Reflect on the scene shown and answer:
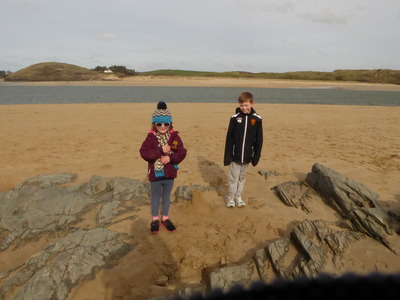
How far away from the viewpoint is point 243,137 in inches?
214

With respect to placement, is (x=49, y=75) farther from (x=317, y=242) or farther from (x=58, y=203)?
(x=317, y=242)

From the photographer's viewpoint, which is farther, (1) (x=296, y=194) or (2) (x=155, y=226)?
(1) (x=296, y=194)

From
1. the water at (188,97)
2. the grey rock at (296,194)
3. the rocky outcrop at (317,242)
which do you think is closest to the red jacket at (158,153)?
the rocky outcrop at (317,242)

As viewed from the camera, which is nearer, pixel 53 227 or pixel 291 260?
pixel 291 260

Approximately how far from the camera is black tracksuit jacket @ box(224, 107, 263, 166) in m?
5.39

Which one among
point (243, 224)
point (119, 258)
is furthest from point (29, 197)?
point (243, 224)

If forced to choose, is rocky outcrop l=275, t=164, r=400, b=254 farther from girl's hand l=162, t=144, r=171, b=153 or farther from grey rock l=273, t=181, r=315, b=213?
girl's hand l=162, t=144, r=171, b=153

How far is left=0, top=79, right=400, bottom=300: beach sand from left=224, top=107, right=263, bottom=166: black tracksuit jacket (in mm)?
1134

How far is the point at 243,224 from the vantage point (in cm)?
512

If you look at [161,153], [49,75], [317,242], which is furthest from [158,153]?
[49,75]

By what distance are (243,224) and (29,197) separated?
16.2ft

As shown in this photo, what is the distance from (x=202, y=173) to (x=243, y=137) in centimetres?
303

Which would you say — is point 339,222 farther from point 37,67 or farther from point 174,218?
point 37,67

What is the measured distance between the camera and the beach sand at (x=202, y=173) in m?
3.96
